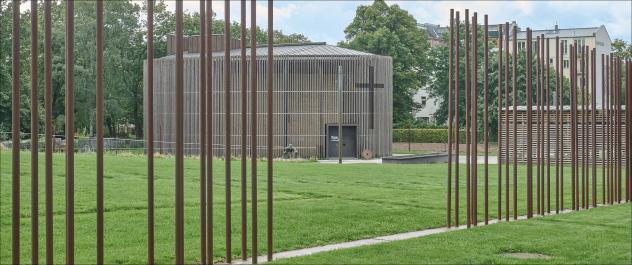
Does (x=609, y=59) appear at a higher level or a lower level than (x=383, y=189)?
higher

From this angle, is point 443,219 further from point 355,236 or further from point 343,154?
point 343,154

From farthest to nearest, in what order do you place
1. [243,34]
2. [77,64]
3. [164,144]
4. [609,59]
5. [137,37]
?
[137,37] < [77,64] < [164,144] < [609,59] < [243,34]

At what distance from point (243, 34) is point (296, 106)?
3475cm

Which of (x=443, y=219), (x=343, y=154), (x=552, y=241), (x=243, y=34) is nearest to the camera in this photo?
(x=243, y=34)

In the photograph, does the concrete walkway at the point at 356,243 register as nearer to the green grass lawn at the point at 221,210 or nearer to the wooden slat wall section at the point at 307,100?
the green grass lawn at the point at 221,210

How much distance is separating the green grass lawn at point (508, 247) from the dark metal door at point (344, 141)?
30814 millimetres

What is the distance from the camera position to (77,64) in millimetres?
51094

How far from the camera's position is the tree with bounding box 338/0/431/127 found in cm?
6269

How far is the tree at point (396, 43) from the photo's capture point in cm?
6269

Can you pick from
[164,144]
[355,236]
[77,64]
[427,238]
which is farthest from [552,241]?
[77,64]

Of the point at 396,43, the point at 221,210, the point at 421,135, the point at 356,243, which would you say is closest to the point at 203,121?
the point at 356,243

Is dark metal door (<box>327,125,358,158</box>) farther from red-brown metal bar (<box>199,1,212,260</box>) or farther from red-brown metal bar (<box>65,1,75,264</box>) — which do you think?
red-brown metal bar (<box>65,1,75,264</box>)

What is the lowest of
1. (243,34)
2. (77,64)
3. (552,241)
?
Answer: (552,241)

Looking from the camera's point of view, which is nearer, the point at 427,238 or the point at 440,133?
the point at 427,238
